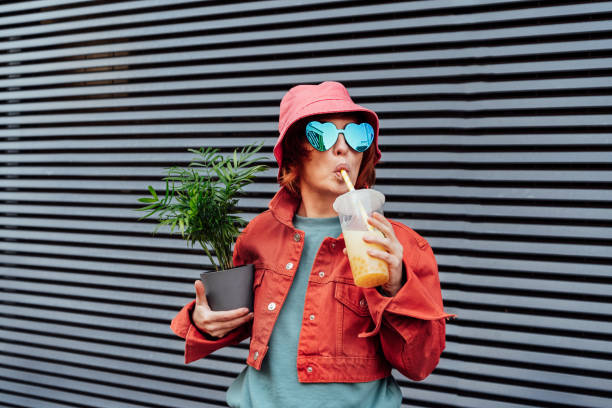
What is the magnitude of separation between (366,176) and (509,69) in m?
1.49

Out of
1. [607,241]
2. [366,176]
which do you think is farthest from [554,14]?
[366,176]

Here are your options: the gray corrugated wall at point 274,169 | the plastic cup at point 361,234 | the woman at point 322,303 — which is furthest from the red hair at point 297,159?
the gray corrugated wall at point 274,169

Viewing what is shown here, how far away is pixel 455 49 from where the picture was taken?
266 cm

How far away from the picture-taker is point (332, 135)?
4.84 ft

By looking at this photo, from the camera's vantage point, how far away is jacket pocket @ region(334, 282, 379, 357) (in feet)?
4.61

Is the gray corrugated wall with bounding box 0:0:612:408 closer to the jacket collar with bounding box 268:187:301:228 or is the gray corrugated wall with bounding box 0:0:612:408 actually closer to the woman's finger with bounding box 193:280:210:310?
the jacket collar with bounding box 268:187:301:228

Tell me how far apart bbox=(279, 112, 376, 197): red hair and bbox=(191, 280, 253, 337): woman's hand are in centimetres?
54

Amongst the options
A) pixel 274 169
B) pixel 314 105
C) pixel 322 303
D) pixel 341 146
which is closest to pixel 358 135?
pixel 341 146

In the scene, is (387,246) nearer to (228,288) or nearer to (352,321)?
(352,321)

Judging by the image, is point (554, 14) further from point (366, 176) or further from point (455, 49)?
point (366, 176)

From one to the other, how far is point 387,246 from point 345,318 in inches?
14.2

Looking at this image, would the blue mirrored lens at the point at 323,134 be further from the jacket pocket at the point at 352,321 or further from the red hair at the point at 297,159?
the jacket pocket at the point at 352,321

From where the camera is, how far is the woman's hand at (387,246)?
1.18 metres

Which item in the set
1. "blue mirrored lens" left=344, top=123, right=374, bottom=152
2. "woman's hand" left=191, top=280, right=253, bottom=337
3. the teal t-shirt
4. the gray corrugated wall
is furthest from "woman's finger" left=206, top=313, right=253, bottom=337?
the gray corrugated wall
